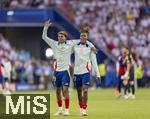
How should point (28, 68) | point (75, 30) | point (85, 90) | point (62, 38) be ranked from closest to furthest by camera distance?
point (85, 90), point (62, 38), point (28, 68), point (75, 30)

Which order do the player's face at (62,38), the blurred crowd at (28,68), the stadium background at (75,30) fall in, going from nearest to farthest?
the player's face at (62,38) < the stadium background at (75,30) < the blurred crowd at (28,68)

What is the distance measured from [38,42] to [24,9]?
9.98 ft

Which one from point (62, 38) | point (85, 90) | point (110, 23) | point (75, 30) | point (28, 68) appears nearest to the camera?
point (85, 90)

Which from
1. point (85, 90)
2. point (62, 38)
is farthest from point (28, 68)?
point (85, 90)

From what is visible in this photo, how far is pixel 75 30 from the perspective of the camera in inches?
2089

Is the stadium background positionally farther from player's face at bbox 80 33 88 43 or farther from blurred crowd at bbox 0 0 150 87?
player's face at bbox 80 33 88 43

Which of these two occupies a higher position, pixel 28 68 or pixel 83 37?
pixel 28 68


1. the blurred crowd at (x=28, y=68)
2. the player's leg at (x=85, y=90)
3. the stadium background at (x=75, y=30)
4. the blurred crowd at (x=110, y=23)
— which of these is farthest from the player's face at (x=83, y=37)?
the blurred crowd at (x=28, y=68)

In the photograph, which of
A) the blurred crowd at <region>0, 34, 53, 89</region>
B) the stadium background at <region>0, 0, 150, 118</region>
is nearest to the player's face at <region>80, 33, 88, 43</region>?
the stadium background at <region>0, 0, 150, 118</region>

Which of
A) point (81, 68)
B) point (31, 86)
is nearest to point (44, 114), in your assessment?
point (81, 68)

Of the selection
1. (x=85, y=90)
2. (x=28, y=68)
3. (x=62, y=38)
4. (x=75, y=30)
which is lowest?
(x=85, y=90)

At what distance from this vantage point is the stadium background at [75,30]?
52.7m

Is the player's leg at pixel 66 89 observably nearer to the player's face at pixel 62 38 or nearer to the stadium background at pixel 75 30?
the player's face at pixel 62 38

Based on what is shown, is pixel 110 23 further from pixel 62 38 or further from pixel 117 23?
pixel 62 38
